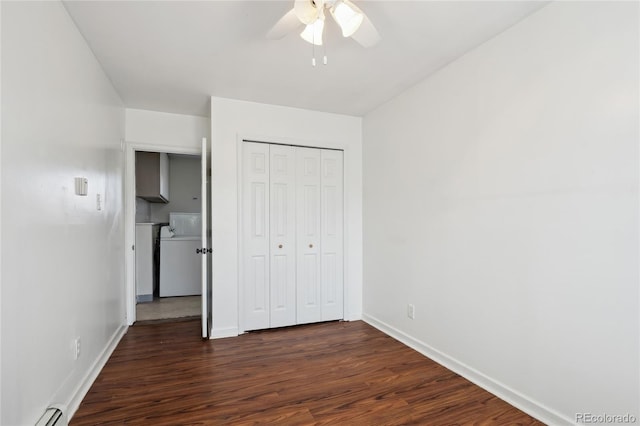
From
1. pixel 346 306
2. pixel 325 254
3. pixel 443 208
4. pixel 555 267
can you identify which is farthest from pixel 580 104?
pixel 346 306

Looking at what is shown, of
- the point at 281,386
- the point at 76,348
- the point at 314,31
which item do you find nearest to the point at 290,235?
the point at 281,386

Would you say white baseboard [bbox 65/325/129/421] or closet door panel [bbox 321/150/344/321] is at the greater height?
closet door panel [bbox 321/150/344/321]

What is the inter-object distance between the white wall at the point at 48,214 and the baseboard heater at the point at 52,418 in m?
0.04

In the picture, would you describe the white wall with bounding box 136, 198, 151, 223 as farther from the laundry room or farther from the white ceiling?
the white ceiling

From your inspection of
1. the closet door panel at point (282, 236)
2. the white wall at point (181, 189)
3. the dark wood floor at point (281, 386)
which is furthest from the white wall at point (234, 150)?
the white wall at point (181, 189)

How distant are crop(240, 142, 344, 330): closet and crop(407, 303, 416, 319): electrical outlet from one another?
93 centimetres

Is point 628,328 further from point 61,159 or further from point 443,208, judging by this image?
point 61,159

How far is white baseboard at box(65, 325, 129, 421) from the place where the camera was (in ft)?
6.07

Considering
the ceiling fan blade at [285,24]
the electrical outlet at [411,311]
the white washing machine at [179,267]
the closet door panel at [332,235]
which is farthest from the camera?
the white washing machine at [179,267]

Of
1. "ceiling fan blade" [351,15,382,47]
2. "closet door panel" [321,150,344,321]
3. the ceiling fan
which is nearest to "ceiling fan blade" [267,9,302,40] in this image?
the ceiling fan

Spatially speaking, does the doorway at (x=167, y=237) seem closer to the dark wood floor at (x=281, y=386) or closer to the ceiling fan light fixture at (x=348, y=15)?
the dark wood floor at (x=281, y=386)

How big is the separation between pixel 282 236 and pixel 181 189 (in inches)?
139

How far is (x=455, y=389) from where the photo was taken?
84.2 inches

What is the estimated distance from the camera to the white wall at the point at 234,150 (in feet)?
10.2
